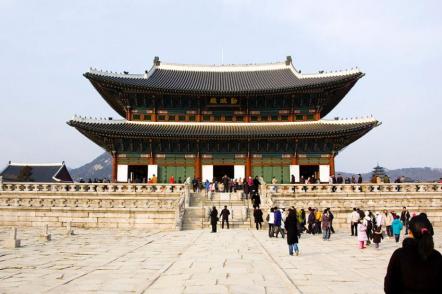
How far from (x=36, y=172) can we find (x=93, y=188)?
1389 inches

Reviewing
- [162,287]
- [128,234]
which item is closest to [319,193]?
[128,234]

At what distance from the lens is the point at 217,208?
24812 millimetres

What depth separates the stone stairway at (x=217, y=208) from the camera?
2225cm

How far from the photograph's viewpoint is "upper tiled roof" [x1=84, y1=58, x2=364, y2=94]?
34.8 metres

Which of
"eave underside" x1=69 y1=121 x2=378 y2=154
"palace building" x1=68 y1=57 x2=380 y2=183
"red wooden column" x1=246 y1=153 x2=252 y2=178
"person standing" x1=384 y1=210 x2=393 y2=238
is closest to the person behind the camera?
"person standing" x1=384 y1=210 x2=393 y2=238

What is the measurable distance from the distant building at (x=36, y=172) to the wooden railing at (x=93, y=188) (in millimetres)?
28129

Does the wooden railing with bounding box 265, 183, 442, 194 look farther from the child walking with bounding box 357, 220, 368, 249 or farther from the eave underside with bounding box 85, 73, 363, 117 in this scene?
the eave underside with bounding box 85, 73, 363, 117

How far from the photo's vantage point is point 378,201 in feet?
79.5

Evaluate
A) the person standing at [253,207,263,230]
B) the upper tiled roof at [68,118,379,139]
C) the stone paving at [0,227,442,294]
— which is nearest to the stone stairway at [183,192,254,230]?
the person standing at [253,207,263,230]

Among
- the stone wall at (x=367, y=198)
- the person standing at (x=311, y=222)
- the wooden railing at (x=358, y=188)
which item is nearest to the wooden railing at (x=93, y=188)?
the wooden railing at (x=358, y=188)

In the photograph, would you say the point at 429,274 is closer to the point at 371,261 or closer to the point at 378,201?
the point at 371,261

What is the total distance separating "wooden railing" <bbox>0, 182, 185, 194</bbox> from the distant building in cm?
2813

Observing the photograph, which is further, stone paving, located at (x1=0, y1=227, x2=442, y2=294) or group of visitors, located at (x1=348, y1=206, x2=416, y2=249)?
group of visitors, located at (x1=348, y1=206, x2=416, y2=249)

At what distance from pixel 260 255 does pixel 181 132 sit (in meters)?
21.6
